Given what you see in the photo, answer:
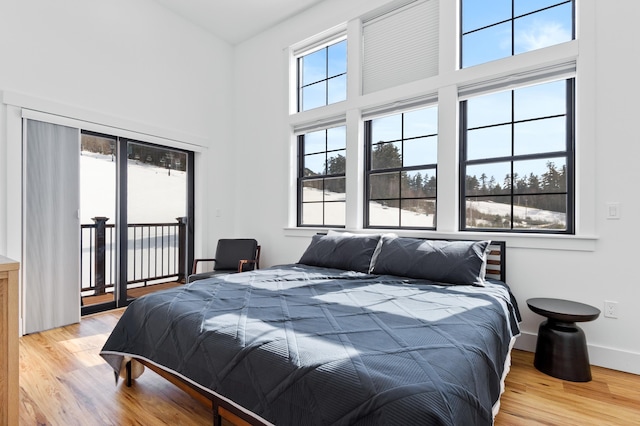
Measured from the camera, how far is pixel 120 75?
3.73 meters

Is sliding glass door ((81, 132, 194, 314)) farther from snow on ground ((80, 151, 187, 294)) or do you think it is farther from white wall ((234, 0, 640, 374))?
white wall ((234, 0, 640, 374))

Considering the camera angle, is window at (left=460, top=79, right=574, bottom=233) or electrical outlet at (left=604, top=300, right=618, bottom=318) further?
window at (left=460, top=79, right=574, bottom=233)

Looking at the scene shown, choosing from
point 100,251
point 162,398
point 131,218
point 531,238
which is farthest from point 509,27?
point 100,251

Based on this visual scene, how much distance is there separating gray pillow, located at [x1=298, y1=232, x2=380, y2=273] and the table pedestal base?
4.71 feet

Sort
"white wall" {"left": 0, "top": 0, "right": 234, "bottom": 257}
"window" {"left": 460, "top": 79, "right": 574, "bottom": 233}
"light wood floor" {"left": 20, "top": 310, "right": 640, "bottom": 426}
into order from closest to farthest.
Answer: "light wood floor" {"left": 20, "top": 310, "right": 640, "bottom": 426}, "window" {"left": 460, "top": 79, "right": 574, "bottom": 233}, "white wall" {"left": 0, "top": 0, "right": 234, "bottom": 257}

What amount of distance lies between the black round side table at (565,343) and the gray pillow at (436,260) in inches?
19.3

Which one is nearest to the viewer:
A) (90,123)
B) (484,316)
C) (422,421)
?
(422,421)

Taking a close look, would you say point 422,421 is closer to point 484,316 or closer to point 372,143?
point 484,316

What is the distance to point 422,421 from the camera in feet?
2.98

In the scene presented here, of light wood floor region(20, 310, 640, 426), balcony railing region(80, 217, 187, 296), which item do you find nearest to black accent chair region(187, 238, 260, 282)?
balcony railing region(80, 217, 187, 296)

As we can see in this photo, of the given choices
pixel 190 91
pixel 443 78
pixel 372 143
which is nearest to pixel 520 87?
pixel 443 78

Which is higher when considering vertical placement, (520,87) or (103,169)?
(520,87)

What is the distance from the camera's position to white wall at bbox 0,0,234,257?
9.74ft

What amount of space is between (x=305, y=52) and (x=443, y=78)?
6.91ft
